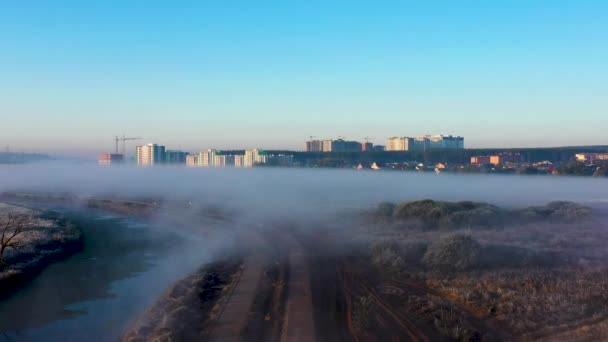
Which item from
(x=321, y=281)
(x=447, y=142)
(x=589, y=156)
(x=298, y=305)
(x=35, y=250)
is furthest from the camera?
(x=447, y=142)

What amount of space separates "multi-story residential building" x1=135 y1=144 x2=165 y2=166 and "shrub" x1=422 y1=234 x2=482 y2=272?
185 metres

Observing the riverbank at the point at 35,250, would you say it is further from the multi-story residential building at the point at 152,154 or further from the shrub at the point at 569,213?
the multi-story residential building at the point at 152,154

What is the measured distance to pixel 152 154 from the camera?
194 m

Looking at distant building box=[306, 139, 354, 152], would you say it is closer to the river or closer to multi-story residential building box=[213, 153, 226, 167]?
multi-story residential building box=[213, 153, 226, 167]

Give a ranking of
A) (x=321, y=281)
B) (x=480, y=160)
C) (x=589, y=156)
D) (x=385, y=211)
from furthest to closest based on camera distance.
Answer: (x=480, y=160)
(x=589, y=156)
(x=385, y=211)
(x=321, y=281)

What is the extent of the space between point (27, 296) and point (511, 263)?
18464 millimetres

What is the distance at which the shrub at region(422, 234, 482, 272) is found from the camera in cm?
1884

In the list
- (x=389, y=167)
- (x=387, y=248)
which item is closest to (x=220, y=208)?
(x=387, y=248)

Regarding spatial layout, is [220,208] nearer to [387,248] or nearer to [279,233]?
[279,233]

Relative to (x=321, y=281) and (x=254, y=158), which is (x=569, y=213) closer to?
(x=321, y=281)

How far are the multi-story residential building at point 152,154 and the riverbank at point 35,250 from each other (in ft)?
528

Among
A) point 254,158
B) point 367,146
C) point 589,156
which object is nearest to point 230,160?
point 254,158

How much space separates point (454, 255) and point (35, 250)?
2096 cm

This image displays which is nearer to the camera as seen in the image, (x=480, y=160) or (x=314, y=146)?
(x=480, y=160)
